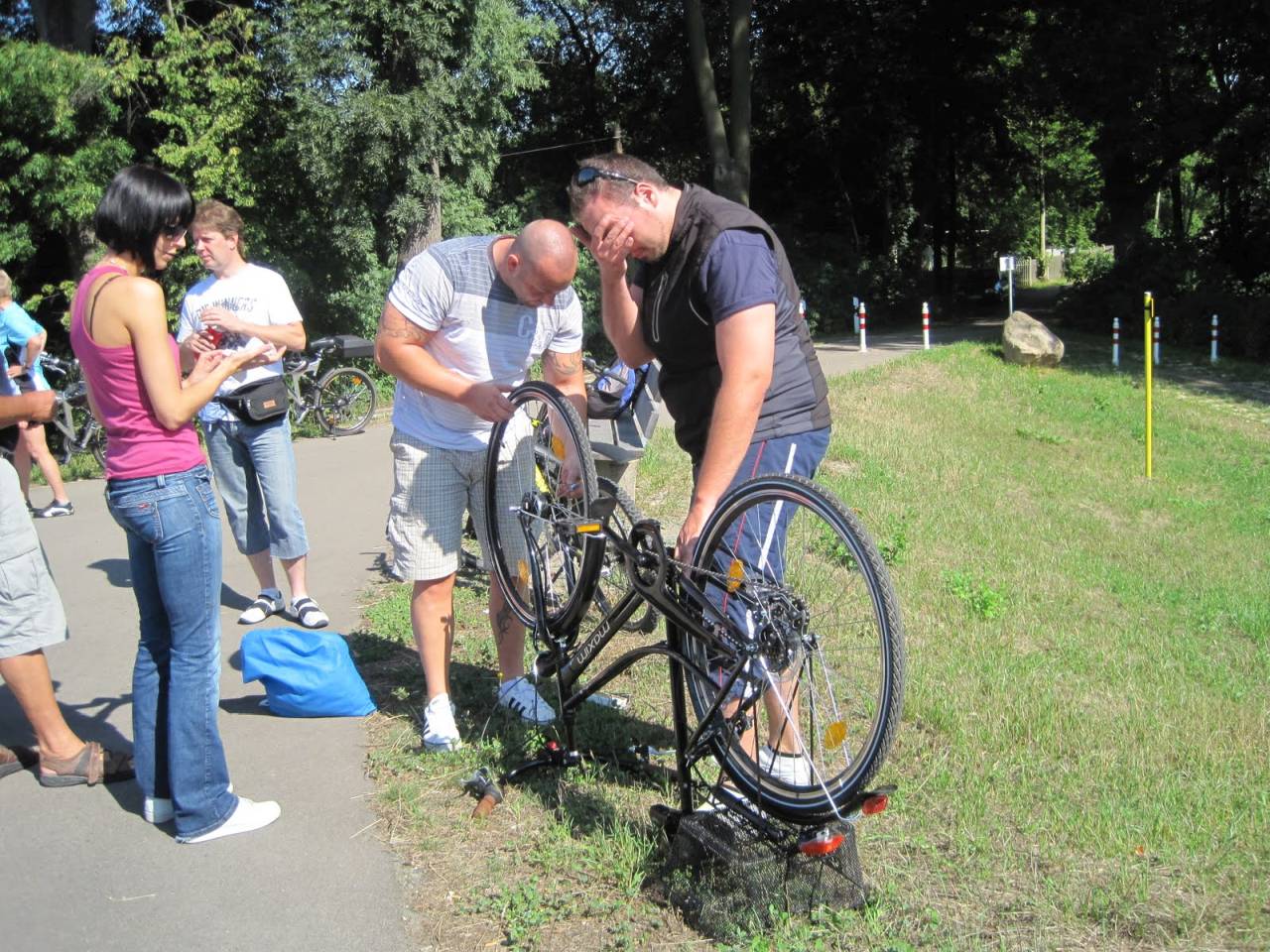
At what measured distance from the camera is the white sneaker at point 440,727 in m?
4.52

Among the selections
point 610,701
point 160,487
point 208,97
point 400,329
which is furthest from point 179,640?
point 208,97

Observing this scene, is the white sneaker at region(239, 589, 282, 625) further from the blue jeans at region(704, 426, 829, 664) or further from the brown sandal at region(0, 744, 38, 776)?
the blue jeans at region(704, 426, 829, 664)

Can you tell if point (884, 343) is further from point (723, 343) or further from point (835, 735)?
point (835, 735)

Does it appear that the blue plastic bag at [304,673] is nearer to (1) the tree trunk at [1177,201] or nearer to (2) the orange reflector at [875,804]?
(2) the orange reflector at [875,804]

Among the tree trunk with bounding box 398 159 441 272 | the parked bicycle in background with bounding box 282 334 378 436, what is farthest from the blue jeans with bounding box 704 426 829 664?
the tree trunk with bounding box 398 159 441 272

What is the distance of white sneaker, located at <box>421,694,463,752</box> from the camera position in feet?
14.8

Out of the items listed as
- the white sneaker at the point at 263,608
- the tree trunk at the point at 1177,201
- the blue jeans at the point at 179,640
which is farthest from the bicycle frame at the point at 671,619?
the tree trunk at the point at 1177,201

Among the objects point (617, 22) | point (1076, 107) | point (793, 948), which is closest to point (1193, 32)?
point (1076, 107)

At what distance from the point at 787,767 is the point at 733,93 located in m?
27.3

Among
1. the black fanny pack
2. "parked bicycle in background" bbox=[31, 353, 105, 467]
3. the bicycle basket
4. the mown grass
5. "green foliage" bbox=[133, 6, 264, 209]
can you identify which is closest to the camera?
the mown grass

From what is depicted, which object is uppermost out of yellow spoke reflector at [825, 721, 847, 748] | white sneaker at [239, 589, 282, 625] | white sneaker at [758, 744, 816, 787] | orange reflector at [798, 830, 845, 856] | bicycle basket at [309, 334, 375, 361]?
bicycle basket at [309, 334, 375, 361]

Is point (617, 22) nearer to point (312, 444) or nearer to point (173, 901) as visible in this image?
point (312, 444)

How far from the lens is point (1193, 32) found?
25828mm

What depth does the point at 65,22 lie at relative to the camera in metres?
18.8
